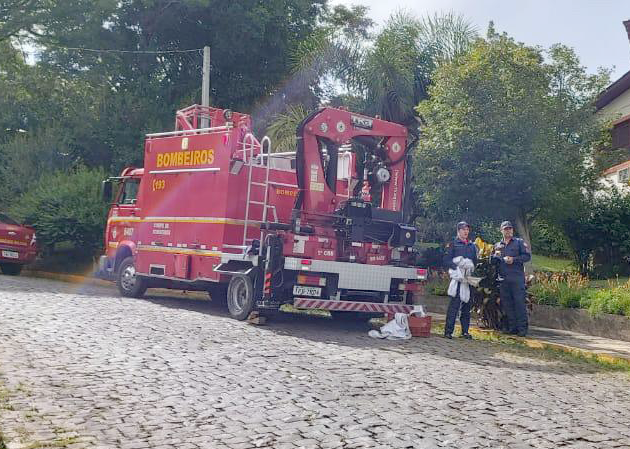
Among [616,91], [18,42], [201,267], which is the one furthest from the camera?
[18,42]

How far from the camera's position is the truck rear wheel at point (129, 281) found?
15.4 metres

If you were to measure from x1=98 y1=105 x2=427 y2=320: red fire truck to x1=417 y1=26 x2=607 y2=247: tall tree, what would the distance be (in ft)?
8.64

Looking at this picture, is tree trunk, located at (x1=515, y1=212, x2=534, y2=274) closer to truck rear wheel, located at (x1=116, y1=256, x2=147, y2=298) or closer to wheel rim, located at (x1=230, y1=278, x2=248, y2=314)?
wheel rim, located at (x1=230, y1=278, x2=248, y2=314)

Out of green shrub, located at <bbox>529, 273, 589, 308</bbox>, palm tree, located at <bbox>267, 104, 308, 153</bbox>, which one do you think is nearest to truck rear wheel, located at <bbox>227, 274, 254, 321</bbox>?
green shrub, located at <bbox>529, 273, 589, 308</bbox>

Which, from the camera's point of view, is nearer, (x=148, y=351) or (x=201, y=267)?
(x=148, y=351)

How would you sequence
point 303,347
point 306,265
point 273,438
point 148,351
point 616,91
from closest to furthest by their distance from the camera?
1. point 273,438
2. point 148,351
3. point 303,347
4. point 306,265
5. point 616,91

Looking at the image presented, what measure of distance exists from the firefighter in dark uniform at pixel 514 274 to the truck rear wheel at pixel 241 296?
389 centimetres

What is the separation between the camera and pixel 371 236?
12430 millimetres

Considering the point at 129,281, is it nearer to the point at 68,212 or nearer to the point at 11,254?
the point at 11,254

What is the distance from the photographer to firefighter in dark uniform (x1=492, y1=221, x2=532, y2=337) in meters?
11.8

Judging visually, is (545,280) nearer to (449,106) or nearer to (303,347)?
(449,106)

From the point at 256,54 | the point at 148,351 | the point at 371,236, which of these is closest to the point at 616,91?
the point at 256,54

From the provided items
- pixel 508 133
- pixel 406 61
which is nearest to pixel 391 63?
pixel 406 61

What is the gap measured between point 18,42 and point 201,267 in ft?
76.4
